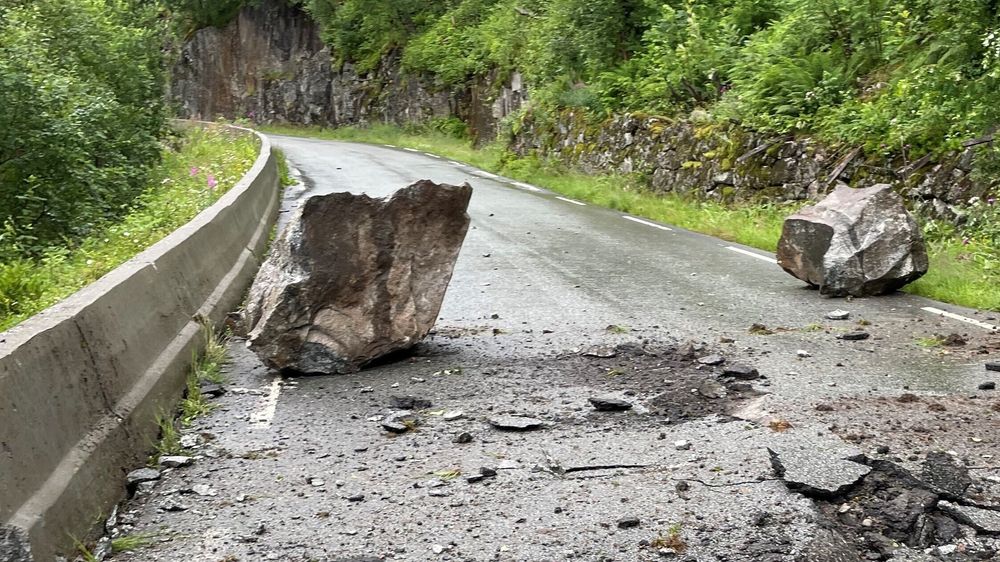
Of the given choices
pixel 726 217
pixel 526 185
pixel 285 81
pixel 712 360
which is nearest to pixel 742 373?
pixel 712 360

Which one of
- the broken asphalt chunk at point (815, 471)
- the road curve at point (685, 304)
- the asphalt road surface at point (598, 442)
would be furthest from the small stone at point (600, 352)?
the broken asphalt chunk at point (815, 471)

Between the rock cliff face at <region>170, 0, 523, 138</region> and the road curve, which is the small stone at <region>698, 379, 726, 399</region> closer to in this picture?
the road curve

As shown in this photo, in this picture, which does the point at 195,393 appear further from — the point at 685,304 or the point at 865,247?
the point at 865,247

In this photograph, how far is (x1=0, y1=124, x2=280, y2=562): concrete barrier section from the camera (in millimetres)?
3664

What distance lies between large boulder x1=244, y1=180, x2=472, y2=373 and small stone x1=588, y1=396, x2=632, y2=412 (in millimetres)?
1852

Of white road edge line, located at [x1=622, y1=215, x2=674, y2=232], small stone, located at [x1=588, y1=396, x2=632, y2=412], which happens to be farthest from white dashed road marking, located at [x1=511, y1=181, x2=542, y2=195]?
small stone, located at [x1=588, y1=396, x2=632, y2=412]

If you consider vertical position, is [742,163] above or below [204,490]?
above

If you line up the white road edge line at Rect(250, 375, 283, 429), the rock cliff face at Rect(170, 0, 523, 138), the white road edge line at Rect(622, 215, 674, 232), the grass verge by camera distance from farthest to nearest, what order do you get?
the rock cliff face at Rect(170, 0, 523, 138) < the white road edge line at Rect(622, 215, 674, 232) < the grass verge < the white road edge line at Rect(250, 375, 283, 429)

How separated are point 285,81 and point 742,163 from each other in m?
41.6

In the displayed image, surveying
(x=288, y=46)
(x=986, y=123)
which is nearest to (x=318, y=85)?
(x=288, y=46)

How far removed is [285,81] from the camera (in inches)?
2151

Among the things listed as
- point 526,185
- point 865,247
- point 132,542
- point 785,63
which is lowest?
point 526,185

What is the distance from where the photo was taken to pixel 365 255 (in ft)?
23.3

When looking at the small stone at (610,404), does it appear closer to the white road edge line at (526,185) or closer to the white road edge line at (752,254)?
the white road edge line at (752,254)
